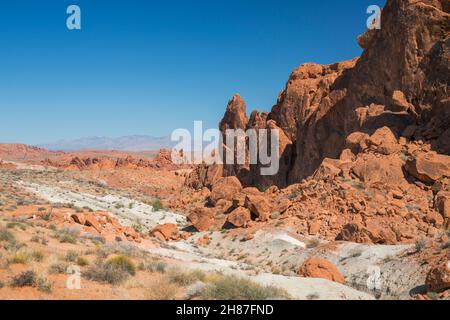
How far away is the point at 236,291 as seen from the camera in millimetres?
8977

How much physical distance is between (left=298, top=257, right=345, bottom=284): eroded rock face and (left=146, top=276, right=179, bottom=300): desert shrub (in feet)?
19.3

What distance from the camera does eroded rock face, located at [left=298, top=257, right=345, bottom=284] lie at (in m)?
13.8

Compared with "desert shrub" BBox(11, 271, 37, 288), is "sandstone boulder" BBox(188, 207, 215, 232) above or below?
below

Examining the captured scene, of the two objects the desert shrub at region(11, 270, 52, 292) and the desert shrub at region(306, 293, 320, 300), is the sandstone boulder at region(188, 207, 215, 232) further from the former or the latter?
the desert shrub at region(11, 270, 52, 292)

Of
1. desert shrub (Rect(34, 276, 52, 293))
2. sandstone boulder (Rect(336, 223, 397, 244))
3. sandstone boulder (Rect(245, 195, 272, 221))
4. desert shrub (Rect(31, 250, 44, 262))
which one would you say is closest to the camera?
desert shrub (Rect(34, 276, 52, 293))

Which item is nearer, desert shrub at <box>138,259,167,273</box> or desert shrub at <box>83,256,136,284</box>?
desert shrub at <box>83,256,136,284</box>

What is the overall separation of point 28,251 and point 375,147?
20530mm

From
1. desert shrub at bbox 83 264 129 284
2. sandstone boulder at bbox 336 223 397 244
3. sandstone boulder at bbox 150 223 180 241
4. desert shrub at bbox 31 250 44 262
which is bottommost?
sandstone boulder at bbox 150 223 180 241

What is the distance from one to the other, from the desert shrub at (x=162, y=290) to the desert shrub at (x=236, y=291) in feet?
2.44

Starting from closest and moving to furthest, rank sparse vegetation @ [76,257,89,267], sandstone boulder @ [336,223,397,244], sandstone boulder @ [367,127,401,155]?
sparse vegetation @ [76,257,89,267] < sandstone boulder @ [336,223,397,244] < sandstone boulder @ [367,127,401,155]

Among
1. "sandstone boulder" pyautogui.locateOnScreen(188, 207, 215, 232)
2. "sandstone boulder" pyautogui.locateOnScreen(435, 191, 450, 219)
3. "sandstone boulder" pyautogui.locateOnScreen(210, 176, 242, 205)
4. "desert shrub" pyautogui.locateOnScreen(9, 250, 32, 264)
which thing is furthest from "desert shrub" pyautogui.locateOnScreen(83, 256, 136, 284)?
"sandstone boulder" pyautogui.locateOnScreen(210, 176, 242, 205)

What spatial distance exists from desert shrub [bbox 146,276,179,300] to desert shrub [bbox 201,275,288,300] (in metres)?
0.74

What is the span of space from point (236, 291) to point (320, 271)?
19.5ft
